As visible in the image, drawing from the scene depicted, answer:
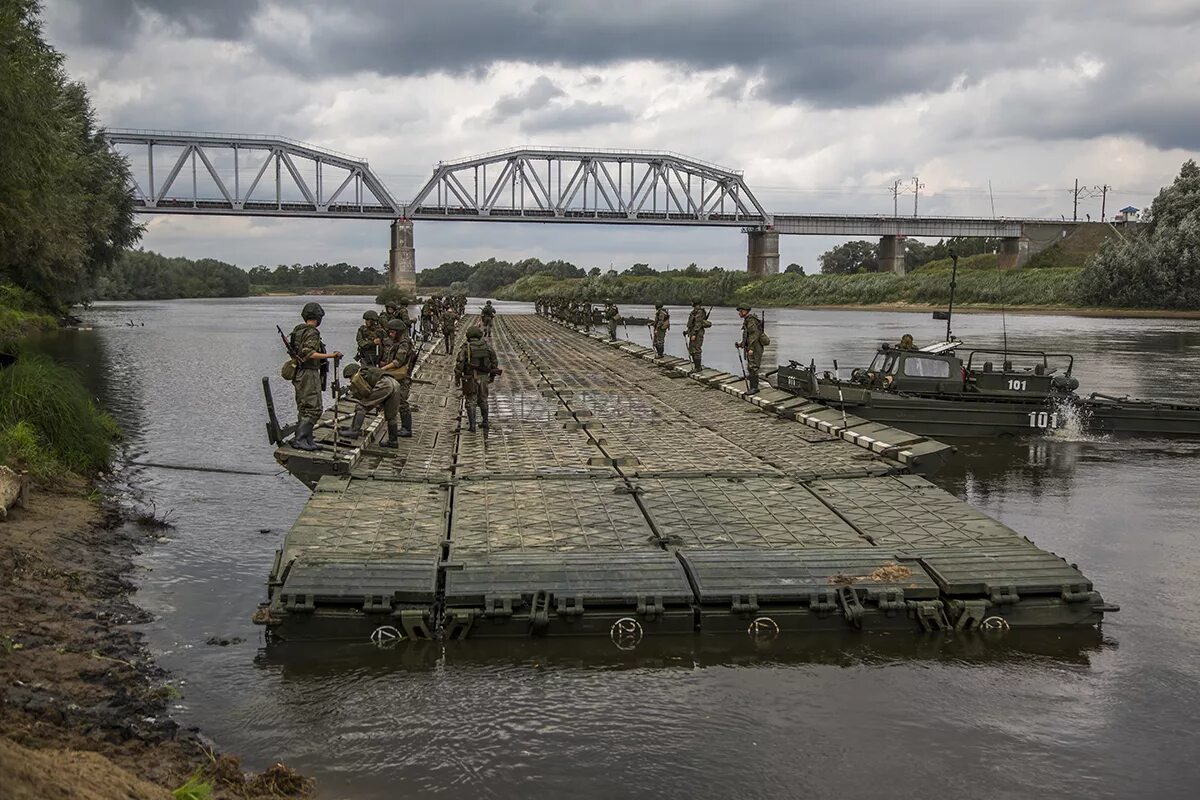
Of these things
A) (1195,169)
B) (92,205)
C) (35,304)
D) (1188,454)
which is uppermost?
(1195,169)

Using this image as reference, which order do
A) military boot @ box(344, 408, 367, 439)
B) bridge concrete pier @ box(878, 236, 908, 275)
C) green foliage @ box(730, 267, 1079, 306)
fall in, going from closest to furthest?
1. military boot @ box(344, 408, 367, 439)
2. green foliage @ box(730, 267, 1079, 306)
3. bridge concrete pier @ box(878, 236, 908, 275)

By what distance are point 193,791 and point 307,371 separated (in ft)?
27.4

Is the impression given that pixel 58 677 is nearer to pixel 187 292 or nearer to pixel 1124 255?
pixel 1124 255

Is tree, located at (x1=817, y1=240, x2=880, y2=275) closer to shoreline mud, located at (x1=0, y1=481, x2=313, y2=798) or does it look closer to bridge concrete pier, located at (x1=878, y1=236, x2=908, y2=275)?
bridge concrete pier, located at (x1=878, y1=236, x2=908, y2=275)

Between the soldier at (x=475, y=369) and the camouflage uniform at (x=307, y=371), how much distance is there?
270cm

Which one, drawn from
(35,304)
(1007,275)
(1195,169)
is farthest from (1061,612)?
(1007,275)

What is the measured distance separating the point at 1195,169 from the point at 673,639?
103 metres

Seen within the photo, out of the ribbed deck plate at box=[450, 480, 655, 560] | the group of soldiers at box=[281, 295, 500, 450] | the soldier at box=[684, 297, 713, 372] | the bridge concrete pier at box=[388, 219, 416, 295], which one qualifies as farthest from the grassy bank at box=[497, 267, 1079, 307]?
the ribbed deck plate at box=[450, 480, 655, 560]

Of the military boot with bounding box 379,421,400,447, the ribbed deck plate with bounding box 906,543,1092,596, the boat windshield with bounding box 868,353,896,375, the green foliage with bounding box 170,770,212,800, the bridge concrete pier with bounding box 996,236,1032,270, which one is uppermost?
the bridge concrete pier with bounding box 996,236,1032,270

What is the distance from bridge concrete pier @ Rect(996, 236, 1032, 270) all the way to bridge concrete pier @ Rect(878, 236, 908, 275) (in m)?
12.3

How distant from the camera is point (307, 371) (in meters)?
14.2

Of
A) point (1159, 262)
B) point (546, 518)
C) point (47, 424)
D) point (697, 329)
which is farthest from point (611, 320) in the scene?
point (1159, 262)

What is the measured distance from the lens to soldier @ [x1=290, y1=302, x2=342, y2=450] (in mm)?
14016

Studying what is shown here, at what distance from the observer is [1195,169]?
9512cm
